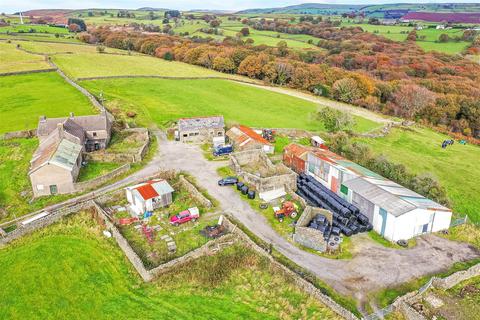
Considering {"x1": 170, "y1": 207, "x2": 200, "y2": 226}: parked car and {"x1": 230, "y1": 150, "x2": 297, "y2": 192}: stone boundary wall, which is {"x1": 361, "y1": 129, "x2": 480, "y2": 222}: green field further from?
{"x1": 170, "y1": 207, "x2": 200, "y2": 226}: parked car

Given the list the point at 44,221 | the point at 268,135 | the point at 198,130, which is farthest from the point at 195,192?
the point at 268,135

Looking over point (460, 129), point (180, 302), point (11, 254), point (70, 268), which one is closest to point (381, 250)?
point (180, 302)

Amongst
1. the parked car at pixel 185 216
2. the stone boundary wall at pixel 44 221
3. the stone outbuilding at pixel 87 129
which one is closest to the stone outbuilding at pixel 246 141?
the parked car at pixel 185 216

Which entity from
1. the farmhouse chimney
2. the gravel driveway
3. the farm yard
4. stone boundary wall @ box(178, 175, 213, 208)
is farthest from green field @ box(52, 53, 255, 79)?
the gravel driveway

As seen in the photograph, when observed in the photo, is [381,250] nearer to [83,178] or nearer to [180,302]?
[180,302]

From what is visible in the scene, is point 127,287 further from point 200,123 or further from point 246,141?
point 200,123
